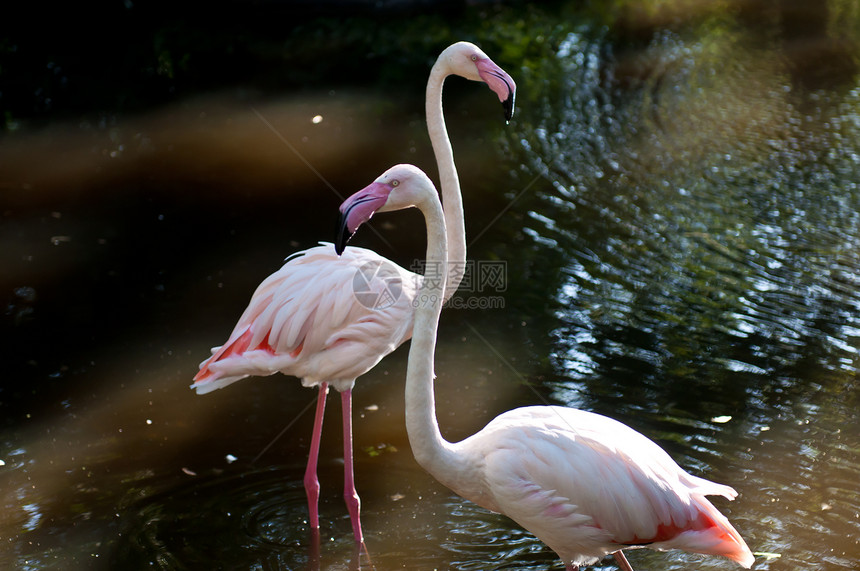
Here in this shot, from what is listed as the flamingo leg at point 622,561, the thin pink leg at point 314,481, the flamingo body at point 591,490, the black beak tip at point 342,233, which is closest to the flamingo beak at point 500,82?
the black beak tip at point 342,233

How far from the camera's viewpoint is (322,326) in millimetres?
3818

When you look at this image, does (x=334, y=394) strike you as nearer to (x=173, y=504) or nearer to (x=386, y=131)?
(x=173, y=504)

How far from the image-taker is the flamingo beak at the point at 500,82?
12.3ft

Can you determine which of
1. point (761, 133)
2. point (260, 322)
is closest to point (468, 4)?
point (761, 133)

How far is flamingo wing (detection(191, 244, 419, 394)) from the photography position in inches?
150

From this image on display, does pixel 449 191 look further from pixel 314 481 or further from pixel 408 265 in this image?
pixel 408 265

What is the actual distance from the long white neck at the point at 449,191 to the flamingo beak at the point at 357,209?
2.62 feet

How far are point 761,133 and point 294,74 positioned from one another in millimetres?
5494

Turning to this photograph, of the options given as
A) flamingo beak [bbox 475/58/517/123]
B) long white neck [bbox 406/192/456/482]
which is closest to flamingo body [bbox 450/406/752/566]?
long white neck [bbox 406/192/456/482]
